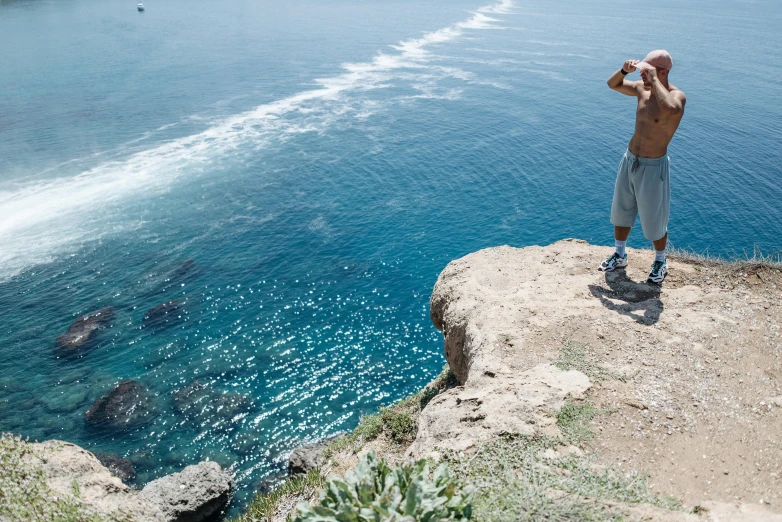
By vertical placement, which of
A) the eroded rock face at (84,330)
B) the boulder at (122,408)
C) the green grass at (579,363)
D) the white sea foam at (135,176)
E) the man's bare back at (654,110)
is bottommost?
the boulder at (122,408)

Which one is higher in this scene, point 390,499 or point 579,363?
point 390,499

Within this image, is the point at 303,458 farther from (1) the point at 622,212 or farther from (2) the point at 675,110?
(2) the point at 675,110

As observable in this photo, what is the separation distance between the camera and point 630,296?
13422 millimetres

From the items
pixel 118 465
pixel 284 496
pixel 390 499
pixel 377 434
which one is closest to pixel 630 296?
pixel 377 434

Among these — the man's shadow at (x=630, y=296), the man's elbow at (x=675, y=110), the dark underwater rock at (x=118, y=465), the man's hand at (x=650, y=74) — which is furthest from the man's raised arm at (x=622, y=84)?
the dark underwater rock at (x=118, y=465)

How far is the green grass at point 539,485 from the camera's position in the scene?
24.5 feet

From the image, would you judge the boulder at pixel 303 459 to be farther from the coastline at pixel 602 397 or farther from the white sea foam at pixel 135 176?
the white sea foam at pixel 135 176

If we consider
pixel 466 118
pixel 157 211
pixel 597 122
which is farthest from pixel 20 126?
pixel 597 122

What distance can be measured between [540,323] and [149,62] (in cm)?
9270

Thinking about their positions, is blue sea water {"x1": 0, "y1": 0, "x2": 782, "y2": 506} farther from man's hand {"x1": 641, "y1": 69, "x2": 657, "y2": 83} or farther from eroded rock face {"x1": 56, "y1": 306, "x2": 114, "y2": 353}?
man's hand {"x1": 641, "y1": 69, "x2": 657, "y2": 83}

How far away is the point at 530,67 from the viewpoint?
83.8 metres

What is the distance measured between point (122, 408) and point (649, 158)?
88.4 ft

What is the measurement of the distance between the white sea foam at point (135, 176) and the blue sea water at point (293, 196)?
0.94 ft

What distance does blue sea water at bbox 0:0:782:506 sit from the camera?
2962 cm
